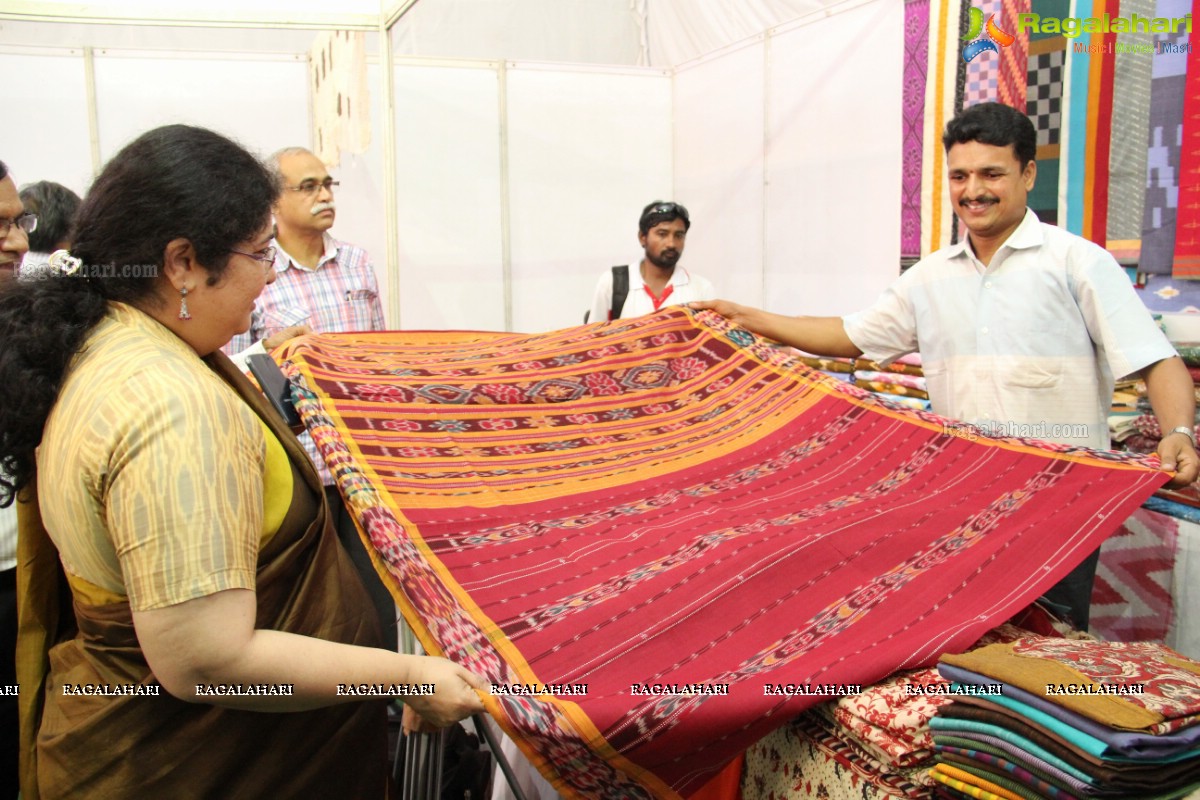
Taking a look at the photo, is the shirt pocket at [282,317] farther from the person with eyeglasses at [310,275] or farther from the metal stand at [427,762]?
the metal stand at [427,762]

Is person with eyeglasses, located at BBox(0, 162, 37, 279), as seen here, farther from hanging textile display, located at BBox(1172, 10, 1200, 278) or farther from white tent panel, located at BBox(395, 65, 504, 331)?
white tent panel, located at BBox(395, 65, 504, 331)

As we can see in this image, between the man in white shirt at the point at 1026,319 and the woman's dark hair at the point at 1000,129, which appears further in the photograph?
the woman's dark hair at the point at 1000,129

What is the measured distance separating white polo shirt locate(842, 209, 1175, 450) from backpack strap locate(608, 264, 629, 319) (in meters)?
2.08

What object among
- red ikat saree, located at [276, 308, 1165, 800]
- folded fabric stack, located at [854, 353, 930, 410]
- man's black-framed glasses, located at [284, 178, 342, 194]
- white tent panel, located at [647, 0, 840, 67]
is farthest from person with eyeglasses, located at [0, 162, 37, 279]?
white tent panel, located at [647, 0, 840, 67]

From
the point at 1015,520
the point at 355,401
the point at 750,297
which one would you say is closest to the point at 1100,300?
the point at 1015,520

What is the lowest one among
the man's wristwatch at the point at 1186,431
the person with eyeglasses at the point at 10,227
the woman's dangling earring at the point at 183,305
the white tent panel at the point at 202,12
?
the man's wristwatch at the point at 1186,431

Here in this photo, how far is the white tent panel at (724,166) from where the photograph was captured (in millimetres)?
5289

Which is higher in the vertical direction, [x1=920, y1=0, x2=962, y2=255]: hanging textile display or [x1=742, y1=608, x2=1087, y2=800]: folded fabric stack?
[x1=920, y1=0, x2=962, y2=255]: hanging textile display

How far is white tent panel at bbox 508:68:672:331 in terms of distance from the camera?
19.2 ft

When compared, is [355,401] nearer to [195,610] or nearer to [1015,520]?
[195,610]

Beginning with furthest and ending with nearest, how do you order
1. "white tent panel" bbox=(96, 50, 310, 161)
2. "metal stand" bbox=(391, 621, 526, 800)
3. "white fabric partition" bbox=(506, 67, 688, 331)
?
"white fabric partition" bbox=(506, 67, 688, 331) < "white tent panel" bbox=(96, 50, 310, 161) < "metal stand" bbox=(391, 621, 526, 800)

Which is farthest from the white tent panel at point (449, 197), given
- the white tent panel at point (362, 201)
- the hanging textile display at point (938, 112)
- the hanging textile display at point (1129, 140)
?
the hanging textile display at point (1129, 140)

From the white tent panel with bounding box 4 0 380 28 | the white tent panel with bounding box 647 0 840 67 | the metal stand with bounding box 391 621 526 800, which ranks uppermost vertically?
the white tent panel with bounding box 647 0 840 67

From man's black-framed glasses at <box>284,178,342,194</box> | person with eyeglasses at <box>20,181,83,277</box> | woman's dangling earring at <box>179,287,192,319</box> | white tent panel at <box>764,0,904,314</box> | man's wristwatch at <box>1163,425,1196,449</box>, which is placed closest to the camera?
woman's dangling earring at <box>179,287,192,319</box>
